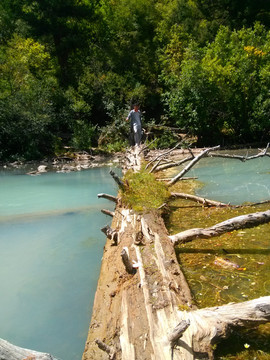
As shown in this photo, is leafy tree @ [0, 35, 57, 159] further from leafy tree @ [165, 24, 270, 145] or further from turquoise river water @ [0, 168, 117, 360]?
turquoise river water @ [0, 168, 117, 360]

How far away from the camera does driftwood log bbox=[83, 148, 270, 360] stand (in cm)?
204

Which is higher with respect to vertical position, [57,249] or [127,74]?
[127,74]

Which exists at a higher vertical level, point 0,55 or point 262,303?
point 0,55

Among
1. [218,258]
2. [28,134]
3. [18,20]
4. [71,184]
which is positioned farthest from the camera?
[18,20]

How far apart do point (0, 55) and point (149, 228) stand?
60.2ft

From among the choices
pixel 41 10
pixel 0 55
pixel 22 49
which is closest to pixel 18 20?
pixel 41 10

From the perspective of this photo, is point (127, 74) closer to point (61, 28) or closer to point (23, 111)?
point (61, 28)

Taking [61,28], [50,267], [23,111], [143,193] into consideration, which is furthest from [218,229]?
[61,28]

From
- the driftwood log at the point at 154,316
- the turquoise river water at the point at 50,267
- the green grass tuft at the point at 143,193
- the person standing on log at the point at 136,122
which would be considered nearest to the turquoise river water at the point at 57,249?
the turquoise river water at the point at 50,267

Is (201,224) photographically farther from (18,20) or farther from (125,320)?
(18,20)

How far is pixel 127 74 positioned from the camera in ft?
68.0

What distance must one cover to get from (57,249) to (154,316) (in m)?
3.25

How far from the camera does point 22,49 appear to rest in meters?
20.8

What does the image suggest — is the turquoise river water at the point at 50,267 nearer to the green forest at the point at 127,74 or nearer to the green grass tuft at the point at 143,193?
the green grass tuft at the point at 143,193
